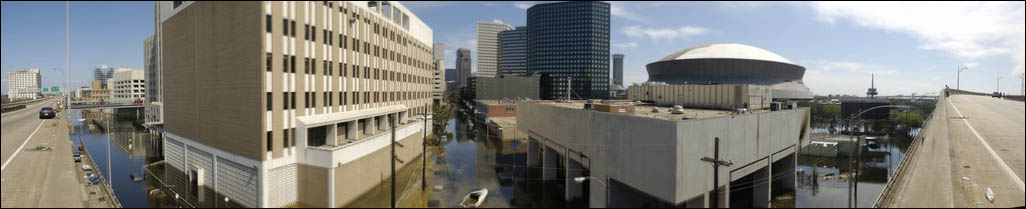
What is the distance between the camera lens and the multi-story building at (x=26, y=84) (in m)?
19.6

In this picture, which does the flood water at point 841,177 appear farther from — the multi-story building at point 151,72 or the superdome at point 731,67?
the multi-story building at point 151,72

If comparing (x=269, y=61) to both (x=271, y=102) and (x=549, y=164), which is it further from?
(x=549, y=164)

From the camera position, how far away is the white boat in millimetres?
20297

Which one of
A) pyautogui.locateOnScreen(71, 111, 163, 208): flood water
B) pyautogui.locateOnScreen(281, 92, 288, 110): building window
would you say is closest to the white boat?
pyautogui.locateOnScreen(281, 92, 288, 110): building window

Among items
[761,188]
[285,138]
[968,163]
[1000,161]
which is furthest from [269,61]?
[1000,161]

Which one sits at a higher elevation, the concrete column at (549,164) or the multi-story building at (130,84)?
the multi-story building at (130,84)

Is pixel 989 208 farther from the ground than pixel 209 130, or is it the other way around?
pixel 209 130

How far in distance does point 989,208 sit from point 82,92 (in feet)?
626

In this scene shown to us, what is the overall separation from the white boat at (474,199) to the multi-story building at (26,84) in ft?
76.9

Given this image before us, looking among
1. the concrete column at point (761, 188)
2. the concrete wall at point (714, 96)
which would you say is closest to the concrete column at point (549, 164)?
the concrete wall at point (714, 96)

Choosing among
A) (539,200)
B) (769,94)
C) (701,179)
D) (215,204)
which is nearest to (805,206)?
(769,94)

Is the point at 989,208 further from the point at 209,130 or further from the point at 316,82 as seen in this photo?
the point at 209,130

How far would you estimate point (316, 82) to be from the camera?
1955 centimetres

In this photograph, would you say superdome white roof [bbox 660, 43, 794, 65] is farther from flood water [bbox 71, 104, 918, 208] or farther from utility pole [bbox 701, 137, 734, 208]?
utility pole [bbox 701, 137, 734, 208]
